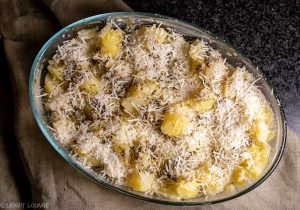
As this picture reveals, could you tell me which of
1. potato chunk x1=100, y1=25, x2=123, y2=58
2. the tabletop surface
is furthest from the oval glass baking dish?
the tabletop surface

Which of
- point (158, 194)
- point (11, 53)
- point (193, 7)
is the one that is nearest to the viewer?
point (158, 194)

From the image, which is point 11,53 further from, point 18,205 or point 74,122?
point 18,205

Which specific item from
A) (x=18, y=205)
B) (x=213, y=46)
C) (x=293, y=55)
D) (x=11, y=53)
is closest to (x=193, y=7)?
(x=213, y=46)

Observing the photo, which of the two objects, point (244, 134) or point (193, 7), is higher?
point (193, 7)

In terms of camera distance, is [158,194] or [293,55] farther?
[293,55]

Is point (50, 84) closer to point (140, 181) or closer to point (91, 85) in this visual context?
→ point (91, 85)

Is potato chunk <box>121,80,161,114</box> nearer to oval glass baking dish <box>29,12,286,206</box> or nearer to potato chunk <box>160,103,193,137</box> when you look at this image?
potato chunk <box>160,103,193,137</box>

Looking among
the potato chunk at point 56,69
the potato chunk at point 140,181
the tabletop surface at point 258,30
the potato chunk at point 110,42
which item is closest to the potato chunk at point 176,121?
the potato chunk at point 140,181
